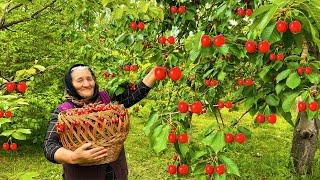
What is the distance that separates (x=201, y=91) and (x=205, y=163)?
34.3 inches

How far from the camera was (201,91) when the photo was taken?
3.46 meters

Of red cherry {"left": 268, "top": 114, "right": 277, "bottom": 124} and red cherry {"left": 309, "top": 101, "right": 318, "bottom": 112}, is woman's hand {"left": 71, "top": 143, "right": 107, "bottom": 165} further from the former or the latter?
red cherry {"left": 309, "top": 101, "right": 318, "bottom": 112}

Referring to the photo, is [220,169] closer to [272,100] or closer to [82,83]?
[272,100]

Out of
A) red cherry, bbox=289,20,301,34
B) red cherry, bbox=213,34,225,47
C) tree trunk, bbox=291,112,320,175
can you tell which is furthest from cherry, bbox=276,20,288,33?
tree trunk, bbox=291,112,320,175

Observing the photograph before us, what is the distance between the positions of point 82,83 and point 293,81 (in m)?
1.55

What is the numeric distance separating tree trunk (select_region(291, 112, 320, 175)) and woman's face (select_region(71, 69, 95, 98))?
4.89 metres

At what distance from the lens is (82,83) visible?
319 centimetres

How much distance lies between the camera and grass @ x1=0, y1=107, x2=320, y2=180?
Answer: 24.6 feet

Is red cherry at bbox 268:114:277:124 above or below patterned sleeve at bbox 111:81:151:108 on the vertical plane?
below

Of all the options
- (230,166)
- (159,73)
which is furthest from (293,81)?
(159,73)

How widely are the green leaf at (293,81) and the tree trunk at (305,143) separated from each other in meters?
5.13

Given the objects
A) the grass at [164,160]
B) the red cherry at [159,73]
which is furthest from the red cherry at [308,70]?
the grass at [164,160]

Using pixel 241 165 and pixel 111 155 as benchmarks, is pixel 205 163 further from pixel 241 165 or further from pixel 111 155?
pixel 241 165

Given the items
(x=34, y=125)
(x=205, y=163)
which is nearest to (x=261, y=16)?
(x=205, y=163)
